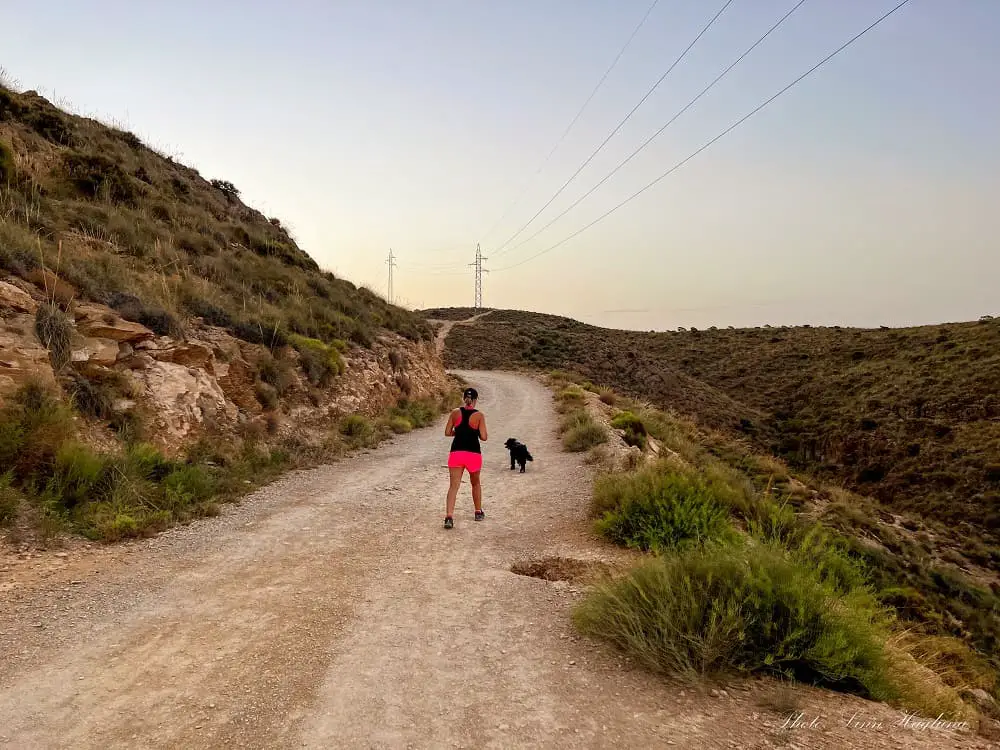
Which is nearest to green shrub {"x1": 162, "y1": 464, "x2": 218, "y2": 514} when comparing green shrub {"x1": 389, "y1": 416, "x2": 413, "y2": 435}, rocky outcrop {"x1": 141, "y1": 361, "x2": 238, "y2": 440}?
rocky outcrop {"x1": 141, "y1": 361, "x2": 238, "y2": 440}

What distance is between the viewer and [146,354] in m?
9.30

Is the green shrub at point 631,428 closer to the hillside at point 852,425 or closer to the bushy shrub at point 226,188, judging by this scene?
the hillside at point 852,425

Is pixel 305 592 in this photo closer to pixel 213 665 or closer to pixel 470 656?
pixel 213 665

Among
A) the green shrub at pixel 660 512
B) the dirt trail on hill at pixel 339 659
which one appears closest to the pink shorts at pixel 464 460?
the dirt trail on hill at pixel 339 659

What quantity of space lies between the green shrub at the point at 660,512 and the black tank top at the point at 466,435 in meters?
1.93

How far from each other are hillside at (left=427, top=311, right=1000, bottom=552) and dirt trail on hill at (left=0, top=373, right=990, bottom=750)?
63.0 ft

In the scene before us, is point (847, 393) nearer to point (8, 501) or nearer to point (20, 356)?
point (20, 356)

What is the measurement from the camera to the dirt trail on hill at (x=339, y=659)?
9.71 ft

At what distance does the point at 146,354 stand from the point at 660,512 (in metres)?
8.68

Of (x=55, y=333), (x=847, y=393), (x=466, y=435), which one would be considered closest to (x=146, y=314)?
(x=55, y=333)

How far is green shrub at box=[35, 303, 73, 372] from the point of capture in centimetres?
768

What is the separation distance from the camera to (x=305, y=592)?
4918mm

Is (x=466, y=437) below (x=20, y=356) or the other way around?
below

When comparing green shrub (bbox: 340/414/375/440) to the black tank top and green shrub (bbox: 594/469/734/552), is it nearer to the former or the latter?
the black tank top
